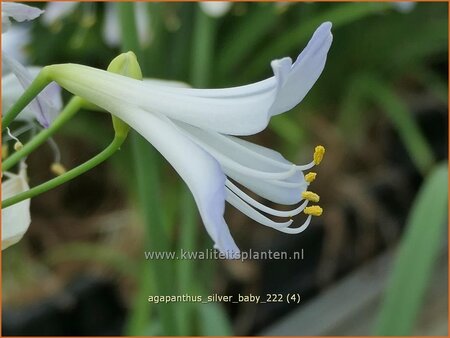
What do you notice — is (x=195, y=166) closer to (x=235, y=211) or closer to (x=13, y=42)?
(x=13, y=42)

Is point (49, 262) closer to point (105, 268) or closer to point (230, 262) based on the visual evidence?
point (105, 268)

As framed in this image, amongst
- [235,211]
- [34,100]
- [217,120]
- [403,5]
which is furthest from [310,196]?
[235,211]

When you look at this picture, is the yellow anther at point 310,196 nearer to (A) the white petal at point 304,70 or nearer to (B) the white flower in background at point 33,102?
(A) the white petal at point 304,70

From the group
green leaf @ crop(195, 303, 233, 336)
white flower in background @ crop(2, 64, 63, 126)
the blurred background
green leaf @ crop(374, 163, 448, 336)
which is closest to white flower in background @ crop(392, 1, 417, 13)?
the blurred background

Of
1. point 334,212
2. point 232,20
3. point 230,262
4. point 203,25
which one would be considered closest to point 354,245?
point 334,212

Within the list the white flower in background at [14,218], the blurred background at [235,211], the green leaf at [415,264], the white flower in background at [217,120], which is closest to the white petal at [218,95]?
the white flower in background at [217,120]

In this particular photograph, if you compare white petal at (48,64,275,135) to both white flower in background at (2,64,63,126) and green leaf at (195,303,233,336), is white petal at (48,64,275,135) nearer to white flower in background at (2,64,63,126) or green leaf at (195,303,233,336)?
white flower in background at (2,64,63,126)

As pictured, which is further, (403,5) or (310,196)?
(403,5)
